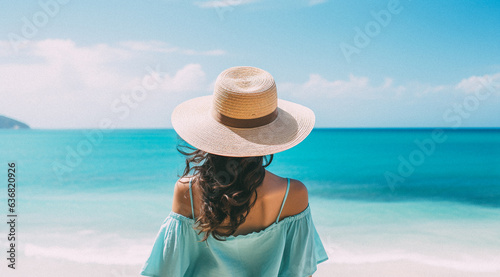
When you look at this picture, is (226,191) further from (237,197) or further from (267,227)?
(267,227)

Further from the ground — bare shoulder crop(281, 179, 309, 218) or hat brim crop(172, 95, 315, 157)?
hat brim crop(172, 95, 315, 157)

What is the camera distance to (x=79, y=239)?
5.63m

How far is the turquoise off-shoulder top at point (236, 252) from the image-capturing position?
135 centimetres

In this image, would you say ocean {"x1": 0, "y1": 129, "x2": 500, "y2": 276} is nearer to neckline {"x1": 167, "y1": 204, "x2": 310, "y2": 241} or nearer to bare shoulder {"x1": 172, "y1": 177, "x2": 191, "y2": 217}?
neckline {"x1": 167, "y1": 204, "x2": 310, "y2": 241}

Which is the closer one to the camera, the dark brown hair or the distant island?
the dark brown hair

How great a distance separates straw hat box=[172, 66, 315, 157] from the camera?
4.06 feet

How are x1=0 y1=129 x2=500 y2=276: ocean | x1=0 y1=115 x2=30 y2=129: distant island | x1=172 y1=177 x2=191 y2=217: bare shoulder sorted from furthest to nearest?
x1=0 y1=115 x2=30 y2=129: distant island → x1=0 y1=129 x2=500 y2=276: ocean → x1=172 y1=177 x2=191 y2=217: bare shoulder

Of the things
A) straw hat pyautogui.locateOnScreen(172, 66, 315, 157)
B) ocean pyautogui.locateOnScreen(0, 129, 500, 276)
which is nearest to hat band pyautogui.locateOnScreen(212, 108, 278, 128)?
straw hat pyautogui.locateOnScreen(172, 66, 315, 157)

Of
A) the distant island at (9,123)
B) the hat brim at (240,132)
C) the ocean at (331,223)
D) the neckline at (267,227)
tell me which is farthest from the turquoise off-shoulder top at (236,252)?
the distant island at (9,123)

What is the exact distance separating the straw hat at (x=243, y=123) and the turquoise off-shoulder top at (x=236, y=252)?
27 cm

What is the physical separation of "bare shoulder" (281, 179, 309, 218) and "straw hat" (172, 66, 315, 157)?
0.19 m

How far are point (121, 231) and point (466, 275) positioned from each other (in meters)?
5.06

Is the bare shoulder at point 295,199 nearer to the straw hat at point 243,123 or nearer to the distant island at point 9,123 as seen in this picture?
the straw hat at point 243,123

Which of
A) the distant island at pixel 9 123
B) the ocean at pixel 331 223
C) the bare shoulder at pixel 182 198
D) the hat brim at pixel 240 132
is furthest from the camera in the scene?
the distant island at pixel 9 123
